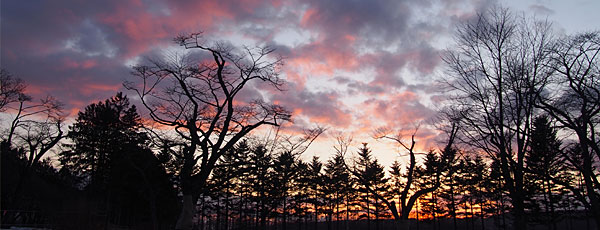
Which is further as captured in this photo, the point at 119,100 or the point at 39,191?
the point at 119,100

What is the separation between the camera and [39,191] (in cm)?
3588

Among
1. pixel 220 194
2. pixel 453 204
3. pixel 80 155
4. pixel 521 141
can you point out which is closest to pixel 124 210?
pixel 80 155

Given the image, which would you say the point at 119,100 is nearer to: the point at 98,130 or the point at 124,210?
the point at 98,130

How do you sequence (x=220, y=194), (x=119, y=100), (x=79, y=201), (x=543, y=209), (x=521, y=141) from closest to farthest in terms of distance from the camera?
(x=521, y=141)
(x=79, y=201)
(x=119, y=100)
(x=543, y=209)
(x=220, y=194)

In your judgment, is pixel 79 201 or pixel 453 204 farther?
→ pixel 453 204

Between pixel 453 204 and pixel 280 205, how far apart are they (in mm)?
24879

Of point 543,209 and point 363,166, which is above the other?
point 363,166

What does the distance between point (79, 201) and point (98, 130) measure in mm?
10022

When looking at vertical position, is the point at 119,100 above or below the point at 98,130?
above

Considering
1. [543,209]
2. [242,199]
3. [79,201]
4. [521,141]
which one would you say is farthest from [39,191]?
[543,209]

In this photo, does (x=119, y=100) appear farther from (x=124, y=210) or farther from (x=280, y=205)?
(x=280, y=205)

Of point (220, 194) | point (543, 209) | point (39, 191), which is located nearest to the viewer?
point (39, 191)

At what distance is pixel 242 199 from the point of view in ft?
185

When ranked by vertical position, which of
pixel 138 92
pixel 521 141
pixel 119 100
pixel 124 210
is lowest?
pixel 124 210
